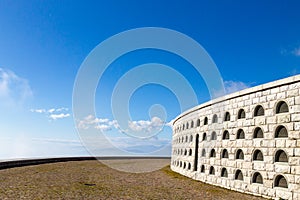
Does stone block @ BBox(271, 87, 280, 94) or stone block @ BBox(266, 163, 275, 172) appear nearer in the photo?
stone block @ BBox(266, 163, 275, 172)

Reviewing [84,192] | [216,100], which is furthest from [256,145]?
[84,192]

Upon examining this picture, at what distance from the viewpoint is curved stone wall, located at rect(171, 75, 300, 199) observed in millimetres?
13180

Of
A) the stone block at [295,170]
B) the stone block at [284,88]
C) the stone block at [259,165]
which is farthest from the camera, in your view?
the stone block at [259,165]

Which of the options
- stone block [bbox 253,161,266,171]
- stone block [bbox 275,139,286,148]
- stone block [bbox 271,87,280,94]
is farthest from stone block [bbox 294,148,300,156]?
stone block [bbox 271,87,280,94]

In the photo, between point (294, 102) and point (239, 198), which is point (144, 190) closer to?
point (239, 198)

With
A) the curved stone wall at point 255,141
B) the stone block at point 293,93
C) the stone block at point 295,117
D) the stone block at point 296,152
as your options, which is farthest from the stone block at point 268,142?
the stone block at point 293,93

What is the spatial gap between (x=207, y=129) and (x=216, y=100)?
252cm

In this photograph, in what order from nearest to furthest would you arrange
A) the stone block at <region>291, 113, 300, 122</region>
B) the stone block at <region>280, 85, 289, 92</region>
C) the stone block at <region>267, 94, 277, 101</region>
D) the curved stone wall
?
the stone block at <region>291, 113, 300, 122</region>
the curved stone wall
the stone block at <region>280, 85, 289, 92</region>
the stone block at <region>267, 94, 277, 101</region>

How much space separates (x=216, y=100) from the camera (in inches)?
773

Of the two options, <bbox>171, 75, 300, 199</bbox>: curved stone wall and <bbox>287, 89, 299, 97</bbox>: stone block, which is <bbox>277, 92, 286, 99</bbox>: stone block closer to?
<bbox>171, 75, 300, 199</bbox>: curved stone wall

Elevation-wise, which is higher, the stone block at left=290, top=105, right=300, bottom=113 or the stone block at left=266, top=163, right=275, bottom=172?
the stone block at left=290, top=105, right=300, bottom=113

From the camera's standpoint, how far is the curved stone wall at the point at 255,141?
43.2 feet

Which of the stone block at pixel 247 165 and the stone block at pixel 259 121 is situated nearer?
the stone block at pixel 259 121

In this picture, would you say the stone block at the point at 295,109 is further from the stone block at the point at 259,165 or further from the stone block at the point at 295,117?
the stone block at the point at 259,165
